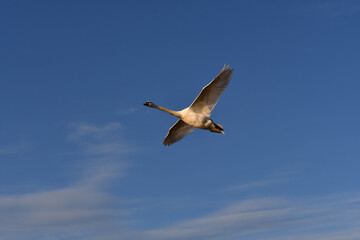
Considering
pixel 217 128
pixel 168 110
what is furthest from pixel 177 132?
pixel 217 128

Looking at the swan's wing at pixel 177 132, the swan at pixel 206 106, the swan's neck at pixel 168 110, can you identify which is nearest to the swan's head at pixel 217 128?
the swan at pixel 206 106

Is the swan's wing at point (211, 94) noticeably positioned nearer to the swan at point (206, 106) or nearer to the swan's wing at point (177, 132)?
the swan at point (206, 106)

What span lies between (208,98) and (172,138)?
305 inches

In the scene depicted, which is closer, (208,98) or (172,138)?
(208,98)

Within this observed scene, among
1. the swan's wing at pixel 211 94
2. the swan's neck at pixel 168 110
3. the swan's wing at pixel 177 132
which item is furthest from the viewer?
the swan's wing at pixel 177 132

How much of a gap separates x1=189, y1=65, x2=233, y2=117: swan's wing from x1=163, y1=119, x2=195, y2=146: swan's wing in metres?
4.27

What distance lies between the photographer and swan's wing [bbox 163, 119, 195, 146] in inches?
1937

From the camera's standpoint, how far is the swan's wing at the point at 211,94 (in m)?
43.2

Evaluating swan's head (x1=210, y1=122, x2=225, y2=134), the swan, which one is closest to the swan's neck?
the swan

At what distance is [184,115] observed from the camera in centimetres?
4512

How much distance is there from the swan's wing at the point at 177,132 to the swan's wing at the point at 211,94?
4.27m

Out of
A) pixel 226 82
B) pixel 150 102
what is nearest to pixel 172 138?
pixel 150 102

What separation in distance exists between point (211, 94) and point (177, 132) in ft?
24.0

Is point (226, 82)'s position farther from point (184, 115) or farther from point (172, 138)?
point (172, 138)
